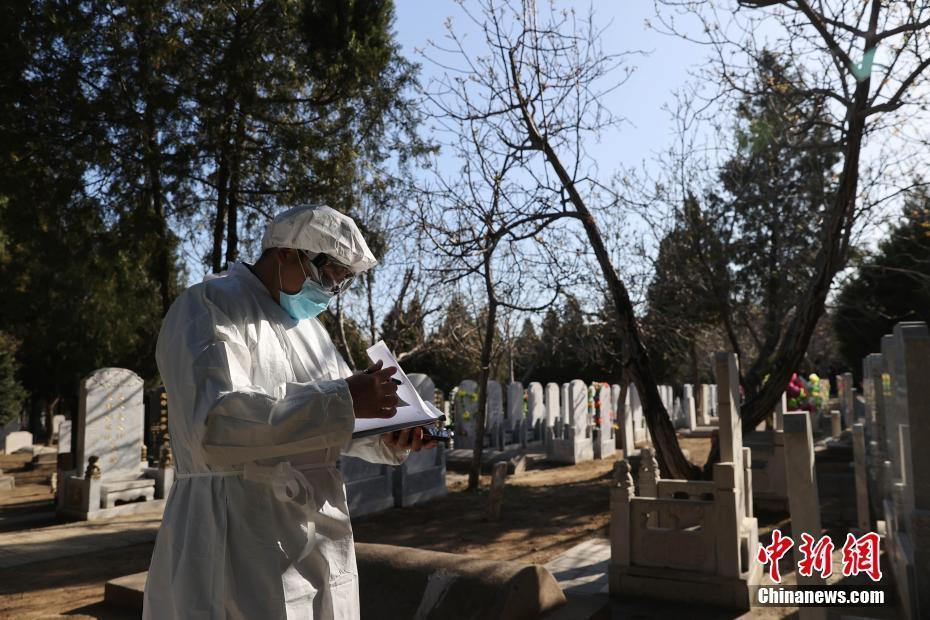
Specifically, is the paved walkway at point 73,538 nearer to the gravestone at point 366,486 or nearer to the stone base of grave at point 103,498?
the stone base of grave at point 103,498

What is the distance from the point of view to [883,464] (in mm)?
7371

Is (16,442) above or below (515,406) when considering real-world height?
below

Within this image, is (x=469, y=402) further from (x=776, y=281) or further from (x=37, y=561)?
(x=37, y=561)

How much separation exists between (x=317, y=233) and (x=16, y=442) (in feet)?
76.2

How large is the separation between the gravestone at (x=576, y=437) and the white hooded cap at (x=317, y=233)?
14250mm

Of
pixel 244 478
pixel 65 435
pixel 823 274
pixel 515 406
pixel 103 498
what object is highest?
pixel 823 274

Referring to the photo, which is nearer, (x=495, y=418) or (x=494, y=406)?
(x=495, y=418)

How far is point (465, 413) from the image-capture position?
18.5m

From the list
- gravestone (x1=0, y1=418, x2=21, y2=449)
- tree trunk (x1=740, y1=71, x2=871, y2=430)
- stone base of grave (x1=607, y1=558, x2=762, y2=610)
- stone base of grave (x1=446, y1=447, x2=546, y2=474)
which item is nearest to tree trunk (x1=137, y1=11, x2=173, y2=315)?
stone base of grave (x1=446, y1=447, x2=546, y2=474)

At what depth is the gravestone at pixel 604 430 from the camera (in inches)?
660

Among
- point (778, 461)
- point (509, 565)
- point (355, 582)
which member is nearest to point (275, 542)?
point (355, 582)

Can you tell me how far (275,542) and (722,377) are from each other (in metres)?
5.68
